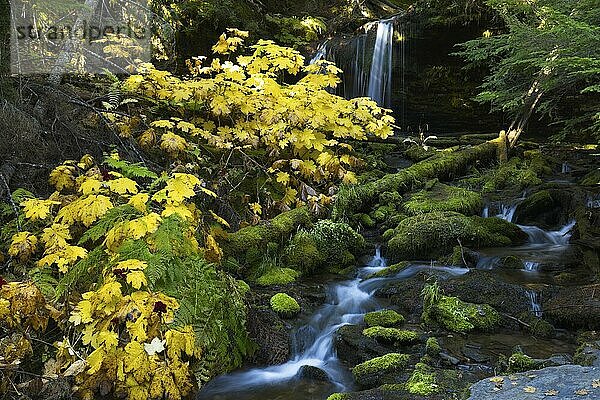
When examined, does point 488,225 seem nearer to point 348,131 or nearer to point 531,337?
point 348,131

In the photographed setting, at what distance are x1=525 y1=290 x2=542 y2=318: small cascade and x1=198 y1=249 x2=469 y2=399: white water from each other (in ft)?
3.22

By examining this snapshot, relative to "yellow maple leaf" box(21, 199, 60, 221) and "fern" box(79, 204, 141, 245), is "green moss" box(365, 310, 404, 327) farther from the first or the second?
"yellow maple leaf" box(21, 199, 60, 221)

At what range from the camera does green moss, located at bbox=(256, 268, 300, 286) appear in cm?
588

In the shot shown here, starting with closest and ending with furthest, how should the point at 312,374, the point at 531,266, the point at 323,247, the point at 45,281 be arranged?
the point at 45,281, the point at 312,374, the point at 531,266, the point at 323,247

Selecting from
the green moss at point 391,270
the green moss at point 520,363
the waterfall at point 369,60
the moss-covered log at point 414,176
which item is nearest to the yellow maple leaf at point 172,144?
the moss-covered log at point 414,176

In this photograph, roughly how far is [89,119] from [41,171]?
114 centimetres

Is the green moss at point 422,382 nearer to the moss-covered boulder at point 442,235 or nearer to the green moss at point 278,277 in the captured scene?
the green moss at point 278,277

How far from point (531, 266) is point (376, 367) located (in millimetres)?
3370

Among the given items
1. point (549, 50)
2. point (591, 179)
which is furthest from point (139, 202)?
point (591, 179)

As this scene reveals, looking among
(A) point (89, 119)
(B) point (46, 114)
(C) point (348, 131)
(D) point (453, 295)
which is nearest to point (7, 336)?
(B) point (46, 114)

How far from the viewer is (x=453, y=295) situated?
5.59 meters

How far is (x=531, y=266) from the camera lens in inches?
260

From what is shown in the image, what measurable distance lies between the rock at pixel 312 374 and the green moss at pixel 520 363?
4.89 feet

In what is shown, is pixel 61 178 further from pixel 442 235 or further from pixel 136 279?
pixel 442 235
